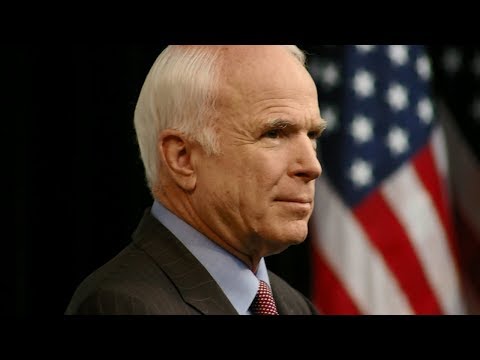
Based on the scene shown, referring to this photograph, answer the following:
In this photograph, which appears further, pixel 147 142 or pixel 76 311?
pixel 147 142

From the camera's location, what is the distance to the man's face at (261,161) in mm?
1699

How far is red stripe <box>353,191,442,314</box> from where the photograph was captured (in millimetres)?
2768

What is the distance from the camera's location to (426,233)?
2.79m

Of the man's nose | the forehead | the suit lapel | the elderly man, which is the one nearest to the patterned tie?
the elderly man

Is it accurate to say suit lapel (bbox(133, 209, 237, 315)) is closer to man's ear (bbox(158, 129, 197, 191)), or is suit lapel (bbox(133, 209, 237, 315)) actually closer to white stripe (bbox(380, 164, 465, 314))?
man's ear (bbox(158, 129, 197, 191))

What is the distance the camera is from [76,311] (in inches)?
62.7

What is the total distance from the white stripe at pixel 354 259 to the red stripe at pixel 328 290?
0.06 ft

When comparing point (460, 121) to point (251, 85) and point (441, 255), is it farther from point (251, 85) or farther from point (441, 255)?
point (251, 85)

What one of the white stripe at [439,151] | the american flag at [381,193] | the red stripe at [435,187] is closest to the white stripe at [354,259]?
the american flag at [381,193]

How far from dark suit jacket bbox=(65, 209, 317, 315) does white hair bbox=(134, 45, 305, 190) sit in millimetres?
214

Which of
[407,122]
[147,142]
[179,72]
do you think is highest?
[407,122]

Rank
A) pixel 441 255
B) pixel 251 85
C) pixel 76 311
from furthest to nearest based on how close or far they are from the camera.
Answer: pixel 441 255
pixel 251 85
pixel 76 311
